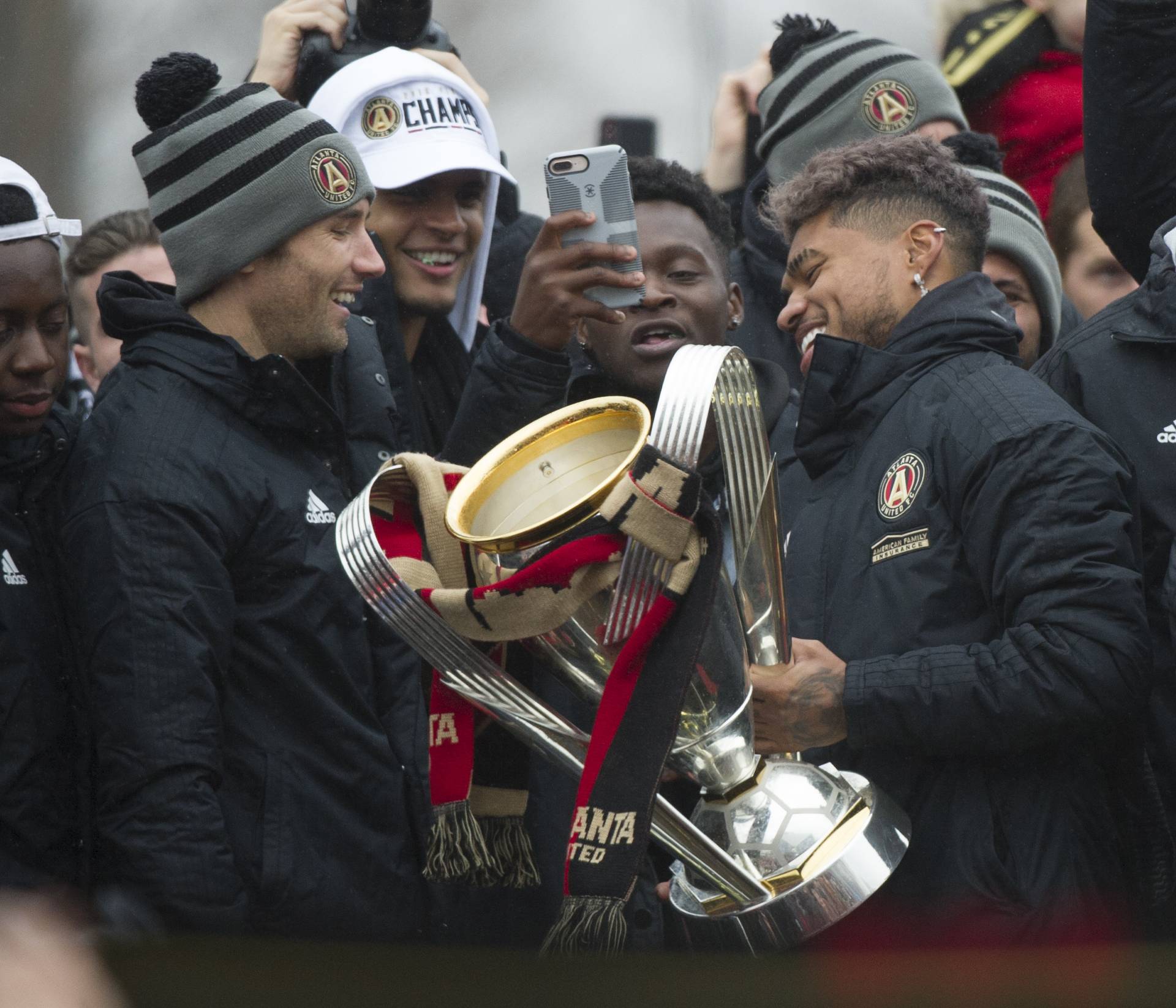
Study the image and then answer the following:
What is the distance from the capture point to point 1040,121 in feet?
14.5

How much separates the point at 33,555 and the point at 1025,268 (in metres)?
2.20

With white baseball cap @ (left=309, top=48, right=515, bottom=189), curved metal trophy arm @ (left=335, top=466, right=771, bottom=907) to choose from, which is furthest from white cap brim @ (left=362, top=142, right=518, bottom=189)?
curved metal trophy arm @ (left=335, top=466, right=771, bottom=907)

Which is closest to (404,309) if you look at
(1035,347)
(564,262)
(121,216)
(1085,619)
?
(564,262)

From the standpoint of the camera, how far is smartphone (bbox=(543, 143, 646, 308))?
9.41 feet

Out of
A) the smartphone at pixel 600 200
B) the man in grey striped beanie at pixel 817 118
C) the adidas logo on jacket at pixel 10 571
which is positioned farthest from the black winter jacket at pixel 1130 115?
the adidas logo on jacket at pixel 10 571

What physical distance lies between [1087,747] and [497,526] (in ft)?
3.40

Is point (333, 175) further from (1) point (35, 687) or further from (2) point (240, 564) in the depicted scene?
(1) point (35, 687)

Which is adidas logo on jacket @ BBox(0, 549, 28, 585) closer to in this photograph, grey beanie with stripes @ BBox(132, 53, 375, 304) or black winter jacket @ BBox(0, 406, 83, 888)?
black winter jacket @ BBox(0, 406, 83, 888)

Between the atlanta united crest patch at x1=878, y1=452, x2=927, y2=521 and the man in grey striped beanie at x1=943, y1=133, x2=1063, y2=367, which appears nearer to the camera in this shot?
the atlanta united crest patch at x1=878, y1=452, x2=927, y2=521

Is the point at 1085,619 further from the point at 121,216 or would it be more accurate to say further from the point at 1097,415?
the point at 121,216

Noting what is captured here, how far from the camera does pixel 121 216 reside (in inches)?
166

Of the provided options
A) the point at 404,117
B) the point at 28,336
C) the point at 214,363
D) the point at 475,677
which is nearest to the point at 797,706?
the point at 475,677

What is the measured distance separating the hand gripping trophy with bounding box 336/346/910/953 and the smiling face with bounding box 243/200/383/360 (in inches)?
A: 31.1

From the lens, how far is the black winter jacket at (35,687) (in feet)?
8.00
